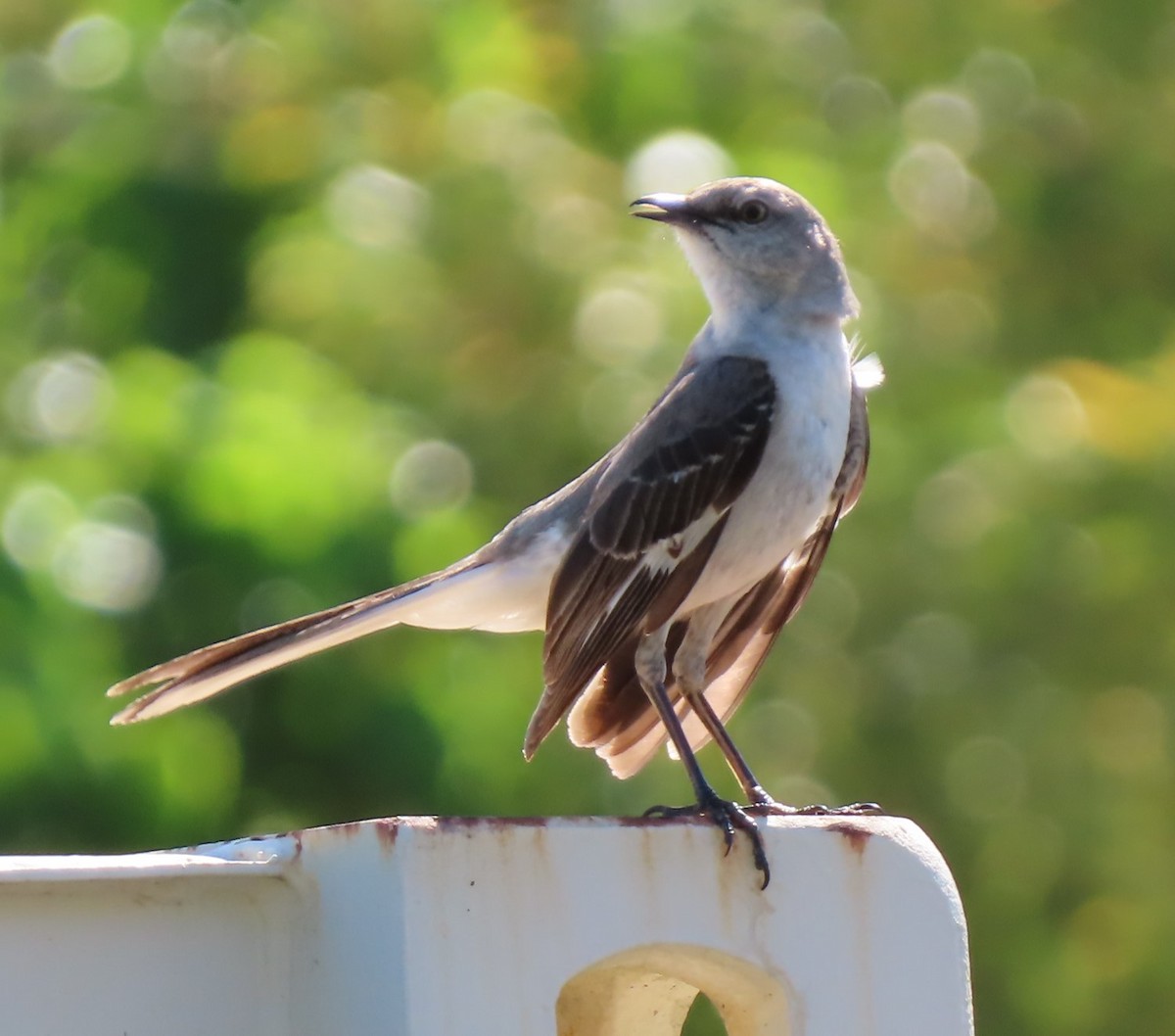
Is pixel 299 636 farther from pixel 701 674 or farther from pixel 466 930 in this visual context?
pixel 466 930

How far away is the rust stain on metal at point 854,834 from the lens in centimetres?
332

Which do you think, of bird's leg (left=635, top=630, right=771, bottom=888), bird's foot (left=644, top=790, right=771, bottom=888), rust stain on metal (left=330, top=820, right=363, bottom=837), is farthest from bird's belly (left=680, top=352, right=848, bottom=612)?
rust stain on metal (left=330, top=820, right=363, bottom=837)

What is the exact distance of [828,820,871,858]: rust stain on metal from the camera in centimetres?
332

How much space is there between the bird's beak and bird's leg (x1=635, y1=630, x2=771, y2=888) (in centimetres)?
117

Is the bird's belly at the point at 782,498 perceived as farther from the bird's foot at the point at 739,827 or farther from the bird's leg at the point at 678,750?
the bird's foot at the point at 739,827

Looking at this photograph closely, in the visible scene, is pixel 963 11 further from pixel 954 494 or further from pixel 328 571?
pixel 328 571

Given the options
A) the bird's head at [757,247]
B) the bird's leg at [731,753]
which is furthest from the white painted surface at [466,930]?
the bird's head at [757,247]

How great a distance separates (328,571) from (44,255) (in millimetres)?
2237

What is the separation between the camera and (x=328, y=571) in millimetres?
5652

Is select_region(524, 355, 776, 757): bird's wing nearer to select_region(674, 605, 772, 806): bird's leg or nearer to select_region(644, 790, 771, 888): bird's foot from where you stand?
select_region(674, 605, 772, 806): bird's leg

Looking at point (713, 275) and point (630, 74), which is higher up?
point (630, 74)

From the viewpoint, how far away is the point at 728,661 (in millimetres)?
5000

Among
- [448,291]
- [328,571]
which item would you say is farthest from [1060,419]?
[328,571]

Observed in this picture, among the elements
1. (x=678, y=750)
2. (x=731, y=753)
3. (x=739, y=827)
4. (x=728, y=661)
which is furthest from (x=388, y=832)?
(x=728, y=661)
